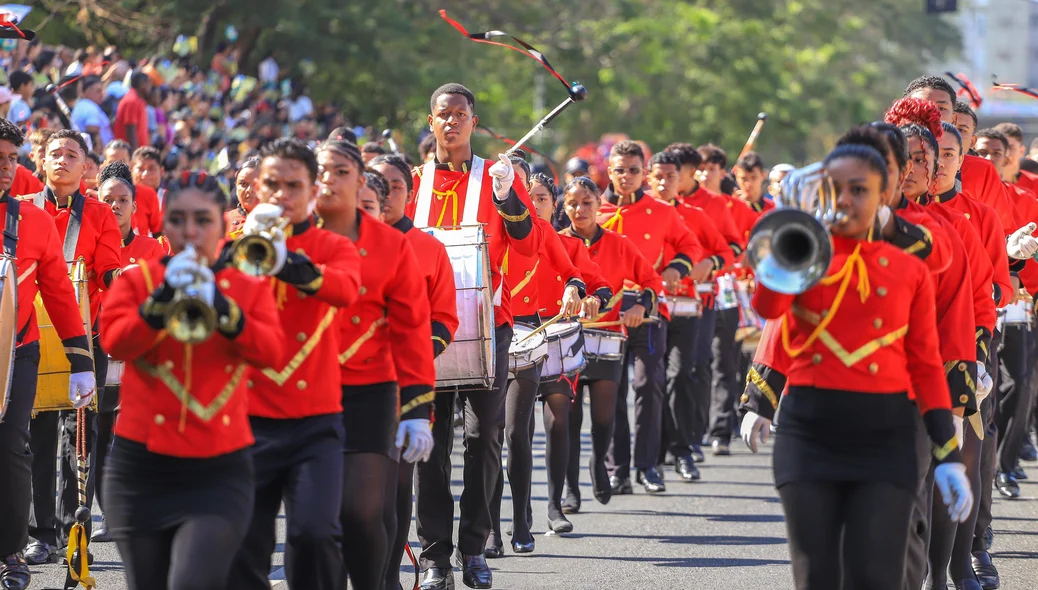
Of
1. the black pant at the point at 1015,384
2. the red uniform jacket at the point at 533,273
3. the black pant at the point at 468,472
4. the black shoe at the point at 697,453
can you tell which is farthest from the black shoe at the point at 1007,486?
the black pant at the point at 468,472

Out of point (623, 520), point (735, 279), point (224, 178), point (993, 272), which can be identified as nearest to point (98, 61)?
point (224, 178)

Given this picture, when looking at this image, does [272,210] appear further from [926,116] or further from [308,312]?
[926,116]

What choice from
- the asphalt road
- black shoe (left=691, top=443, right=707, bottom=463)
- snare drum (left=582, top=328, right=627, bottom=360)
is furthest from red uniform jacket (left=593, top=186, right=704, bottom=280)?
black shoe (left=691, top=443, right=707, bottom=463)

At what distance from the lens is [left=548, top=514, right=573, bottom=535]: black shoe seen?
36.1ft

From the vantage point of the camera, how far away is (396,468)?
7.17m

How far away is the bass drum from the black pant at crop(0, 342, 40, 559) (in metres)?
0.22

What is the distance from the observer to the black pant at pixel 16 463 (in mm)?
8336

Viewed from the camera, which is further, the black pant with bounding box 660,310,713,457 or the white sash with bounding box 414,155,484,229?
the black pant with bounding box 660,310,713,457

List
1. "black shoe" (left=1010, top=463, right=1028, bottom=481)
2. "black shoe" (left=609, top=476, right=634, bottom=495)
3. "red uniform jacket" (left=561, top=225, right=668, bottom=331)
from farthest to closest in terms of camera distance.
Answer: "black shoe" (left=1010, top=463, right=1028, bottom=481) < "black shoe" (left=609, top=476, right=634, bottom=495) < "red uniform jacket" (left=561, top=225, right=668, bottom=331)

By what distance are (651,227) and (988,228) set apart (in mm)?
4811

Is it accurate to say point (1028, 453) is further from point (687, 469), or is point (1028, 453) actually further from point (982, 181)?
point (982, 181)

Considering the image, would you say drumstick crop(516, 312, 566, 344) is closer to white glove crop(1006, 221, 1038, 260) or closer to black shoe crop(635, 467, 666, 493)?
white glove crop(1006, 221, 1038, 260)

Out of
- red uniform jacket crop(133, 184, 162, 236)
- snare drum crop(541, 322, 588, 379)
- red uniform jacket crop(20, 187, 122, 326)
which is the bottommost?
snare drum crop(541, 322, 588, 379)

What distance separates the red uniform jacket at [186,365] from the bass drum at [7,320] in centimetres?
219
